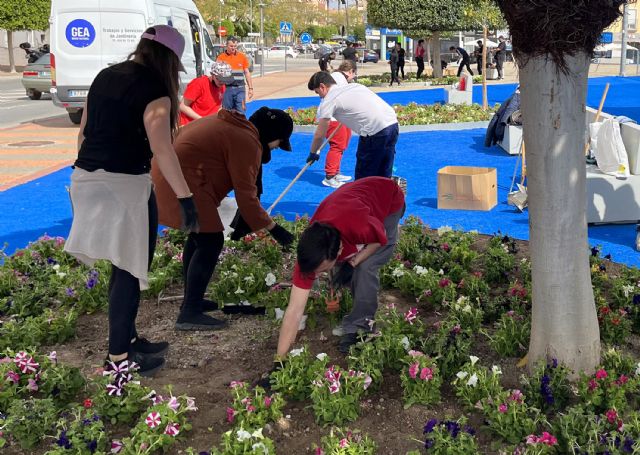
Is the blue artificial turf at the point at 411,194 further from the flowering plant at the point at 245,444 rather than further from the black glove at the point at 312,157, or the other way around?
the flowering plant at the point at 245,444

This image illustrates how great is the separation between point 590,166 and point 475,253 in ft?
9.72

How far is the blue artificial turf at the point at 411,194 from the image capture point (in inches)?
285

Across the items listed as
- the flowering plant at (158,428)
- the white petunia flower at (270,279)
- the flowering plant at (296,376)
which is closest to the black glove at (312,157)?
the white petunia flower at (270,279)

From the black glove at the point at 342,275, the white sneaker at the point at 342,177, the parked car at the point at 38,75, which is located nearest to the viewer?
the black glove at the point at 342,275

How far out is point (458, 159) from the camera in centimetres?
1173

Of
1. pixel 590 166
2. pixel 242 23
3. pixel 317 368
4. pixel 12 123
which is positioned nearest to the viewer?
pixel 317 368

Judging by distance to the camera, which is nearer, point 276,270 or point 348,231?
point 348,231

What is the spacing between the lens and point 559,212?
352 cm

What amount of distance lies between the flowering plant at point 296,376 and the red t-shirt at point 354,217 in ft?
1.28

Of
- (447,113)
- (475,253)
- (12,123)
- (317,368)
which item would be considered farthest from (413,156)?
(12,123)

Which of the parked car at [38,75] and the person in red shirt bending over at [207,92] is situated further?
the parked car at [38,75]

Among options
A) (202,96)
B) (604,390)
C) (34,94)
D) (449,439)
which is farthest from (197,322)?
(34,94)

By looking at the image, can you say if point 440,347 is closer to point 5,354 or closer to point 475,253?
point 475,253

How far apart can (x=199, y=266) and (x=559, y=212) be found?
217cm
